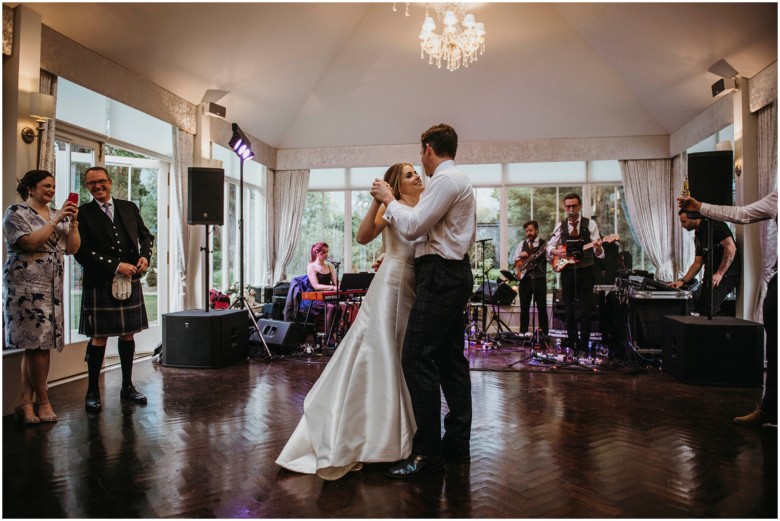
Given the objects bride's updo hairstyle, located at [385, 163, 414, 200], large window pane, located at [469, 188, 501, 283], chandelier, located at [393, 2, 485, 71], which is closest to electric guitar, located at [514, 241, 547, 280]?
large window pane, located at [469, 188, 501, 283]

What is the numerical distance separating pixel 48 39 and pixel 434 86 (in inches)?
211

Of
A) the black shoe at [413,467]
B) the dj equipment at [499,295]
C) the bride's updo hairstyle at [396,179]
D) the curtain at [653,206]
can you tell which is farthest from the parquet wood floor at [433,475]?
the curtain at [653,206]

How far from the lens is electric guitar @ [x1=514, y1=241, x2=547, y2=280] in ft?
22.1

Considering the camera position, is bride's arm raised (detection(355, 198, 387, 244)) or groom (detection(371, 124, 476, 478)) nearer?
groom (detection(371, 124, 476, 478))

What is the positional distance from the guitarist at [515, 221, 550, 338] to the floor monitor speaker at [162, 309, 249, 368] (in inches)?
150

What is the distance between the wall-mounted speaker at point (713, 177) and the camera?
4.64m

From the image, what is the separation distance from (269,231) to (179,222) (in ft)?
9.80

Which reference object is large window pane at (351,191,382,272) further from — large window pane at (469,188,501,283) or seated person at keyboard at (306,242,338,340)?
seated person at keyboard at (306,242,338,340)

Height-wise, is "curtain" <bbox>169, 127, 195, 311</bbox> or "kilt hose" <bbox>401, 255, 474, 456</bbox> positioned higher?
"curtain" <bbox>169, 127, 195, 311</bbox>

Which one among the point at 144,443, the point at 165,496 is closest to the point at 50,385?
the point at 144,443

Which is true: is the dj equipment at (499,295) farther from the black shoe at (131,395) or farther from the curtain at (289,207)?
the black shoe at (131,395)

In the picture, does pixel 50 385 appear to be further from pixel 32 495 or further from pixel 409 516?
pixel 409 516

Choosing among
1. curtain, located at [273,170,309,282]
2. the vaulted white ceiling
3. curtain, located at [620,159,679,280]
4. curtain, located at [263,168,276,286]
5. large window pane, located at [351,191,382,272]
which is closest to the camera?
the vaulted white ceiling

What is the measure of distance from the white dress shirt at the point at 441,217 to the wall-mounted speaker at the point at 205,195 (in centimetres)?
365
